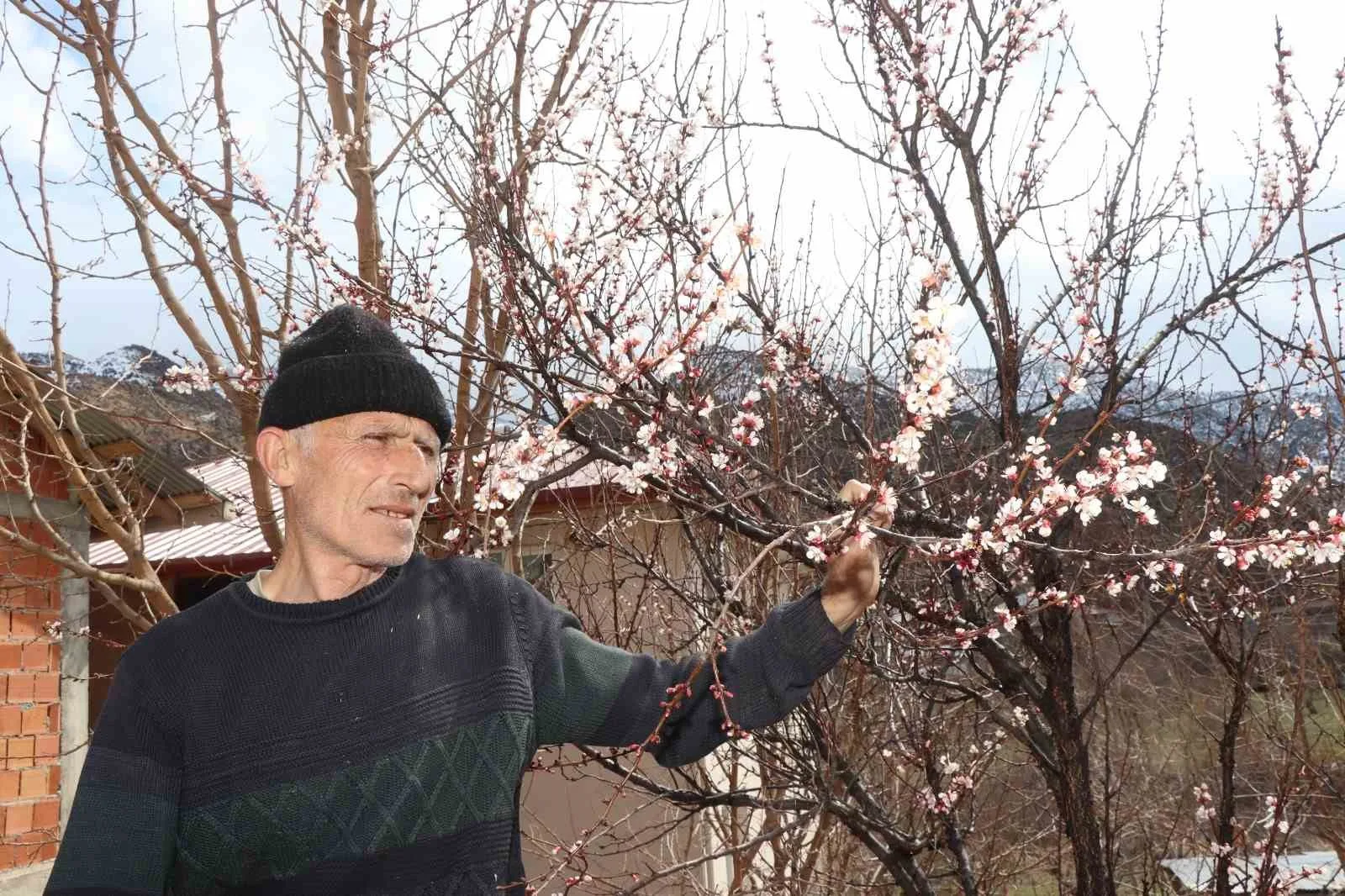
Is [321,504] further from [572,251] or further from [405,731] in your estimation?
[572,251]

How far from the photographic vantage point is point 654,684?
2.11 metres

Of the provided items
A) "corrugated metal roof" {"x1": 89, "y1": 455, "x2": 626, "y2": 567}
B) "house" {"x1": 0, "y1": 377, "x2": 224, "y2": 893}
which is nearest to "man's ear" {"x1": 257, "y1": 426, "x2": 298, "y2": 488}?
"house" {"x1": 0, "y1": 377, "x2": 224, "y2": 893}

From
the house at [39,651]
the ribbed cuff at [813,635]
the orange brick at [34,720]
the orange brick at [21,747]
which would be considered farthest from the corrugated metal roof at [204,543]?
the ribbed cuff at [813,635]

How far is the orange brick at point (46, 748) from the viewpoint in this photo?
6016 mm

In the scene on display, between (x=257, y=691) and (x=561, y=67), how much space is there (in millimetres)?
3993

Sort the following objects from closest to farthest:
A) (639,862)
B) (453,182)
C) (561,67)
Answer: (453,182), (561,67), (639,862)

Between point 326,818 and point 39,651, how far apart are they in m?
5.24

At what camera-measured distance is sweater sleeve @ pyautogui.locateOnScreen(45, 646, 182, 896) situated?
1.80 meters

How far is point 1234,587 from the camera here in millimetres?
4043

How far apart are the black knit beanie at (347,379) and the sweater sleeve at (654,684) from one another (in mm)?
428

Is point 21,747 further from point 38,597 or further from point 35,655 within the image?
point 38,597

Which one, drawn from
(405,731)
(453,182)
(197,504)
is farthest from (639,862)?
(405,731)

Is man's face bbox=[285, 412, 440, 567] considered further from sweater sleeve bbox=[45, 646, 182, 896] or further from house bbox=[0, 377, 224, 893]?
house bbox=[0, 377, 224, 893]

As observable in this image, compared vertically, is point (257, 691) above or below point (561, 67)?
below
